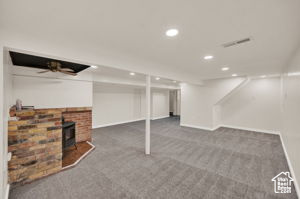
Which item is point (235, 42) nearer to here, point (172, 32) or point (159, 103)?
point (172, 32)

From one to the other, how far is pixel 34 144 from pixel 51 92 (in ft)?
5.40

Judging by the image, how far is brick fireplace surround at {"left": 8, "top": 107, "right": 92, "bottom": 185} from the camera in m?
2.07

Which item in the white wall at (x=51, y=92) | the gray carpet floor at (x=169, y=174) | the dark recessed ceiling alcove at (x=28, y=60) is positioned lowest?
the gray carpet floor at (x=169, y=174)

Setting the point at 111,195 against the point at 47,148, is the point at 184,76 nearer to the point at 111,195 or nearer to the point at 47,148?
the point at 111,195

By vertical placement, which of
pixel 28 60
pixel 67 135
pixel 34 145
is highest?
pixel 28 60

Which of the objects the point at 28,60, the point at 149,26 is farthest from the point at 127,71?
the point at 28,60

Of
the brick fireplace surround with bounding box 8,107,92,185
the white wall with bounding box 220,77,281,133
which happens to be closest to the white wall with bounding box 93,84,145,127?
the brick fireplace surround with bounding box 8,107,92,185

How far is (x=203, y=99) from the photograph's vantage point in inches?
228

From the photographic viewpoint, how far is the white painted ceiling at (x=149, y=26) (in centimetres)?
117

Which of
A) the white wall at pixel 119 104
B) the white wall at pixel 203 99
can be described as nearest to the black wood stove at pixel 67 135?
the white wall at pixel 119 104

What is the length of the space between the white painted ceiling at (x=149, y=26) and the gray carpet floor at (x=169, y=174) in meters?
2.17

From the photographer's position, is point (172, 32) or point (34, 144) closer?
point (172, 32)

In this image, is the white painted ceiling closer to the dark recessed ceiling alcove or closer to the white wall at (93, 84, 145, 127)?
the dark recessed ceiling alcove

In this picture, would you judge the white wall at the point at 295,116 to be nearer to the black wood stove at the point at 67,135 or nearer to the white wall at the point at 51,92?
the black wood stove at the point at 67,135
